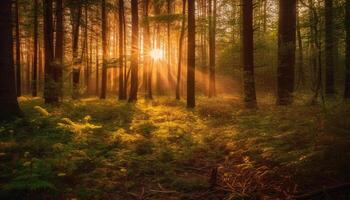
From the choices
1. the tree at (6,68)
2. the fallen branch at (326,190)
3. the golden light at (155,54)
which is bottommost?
the fallen branch at (326,190)

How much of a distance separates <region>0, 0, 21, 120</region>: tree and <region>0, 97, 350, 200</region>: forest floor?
0.72 m

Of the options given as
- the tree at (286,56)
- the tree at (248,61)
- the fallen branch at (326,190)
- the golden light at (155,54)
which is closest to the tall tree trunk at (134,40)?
the golden light at (155,54)

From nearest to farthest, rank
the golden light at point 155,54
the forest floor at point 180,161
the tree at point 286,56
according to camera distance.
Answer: the forest floor at point 180,161
the tree at point 286,56
the golden light at point 155,54

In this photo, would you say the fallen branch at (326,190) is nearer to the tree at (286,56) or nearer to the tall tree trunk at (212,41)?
the tree at (286,56)

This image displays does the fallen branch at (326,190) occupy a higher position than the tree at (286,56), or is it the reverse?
the tree at (286,56)

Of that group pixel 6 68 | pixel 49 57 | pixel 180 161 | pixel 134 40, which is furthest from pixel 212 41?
pixel 180 161

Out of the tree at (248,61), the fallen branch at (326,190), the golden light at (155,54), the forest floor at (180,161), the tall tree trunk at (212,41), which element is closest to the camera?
the fallen branch at (326,190)

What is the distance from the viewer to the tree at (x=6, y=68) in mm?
9836

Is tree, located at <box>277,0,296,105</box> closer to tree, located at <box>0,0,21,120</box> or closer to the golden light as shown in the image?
tree, located at <box>0,0,21,120</box>

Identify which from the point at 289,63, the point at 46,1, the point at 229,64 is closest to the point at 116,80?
the point at 229,64

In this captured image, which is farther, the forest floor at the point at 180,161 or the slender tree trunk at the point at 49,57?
the slender tree trunk at the point at 49,57

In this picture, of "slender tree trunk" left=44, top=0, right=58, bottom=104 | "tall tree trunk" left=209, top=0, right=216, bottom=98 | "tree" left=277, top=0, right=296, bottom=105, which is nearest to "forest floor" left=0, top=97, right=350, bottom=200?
"tree" left=277, top=0, right=296, bottom=105

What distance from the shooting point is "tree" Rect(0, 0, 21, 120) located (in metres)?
9.84

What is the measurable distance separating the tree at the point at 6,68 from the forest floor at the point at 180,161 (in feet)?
2.38
